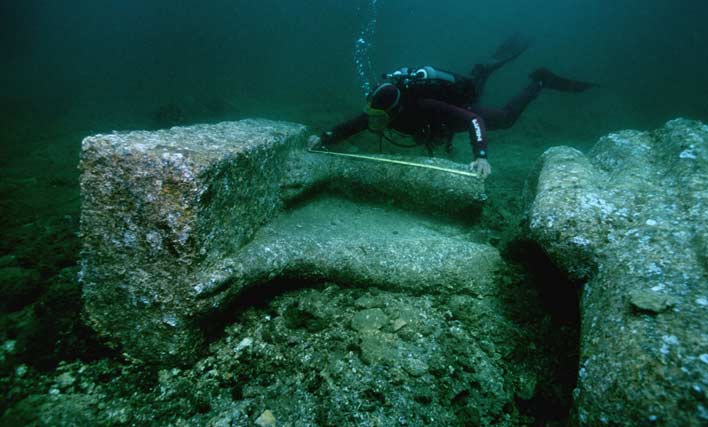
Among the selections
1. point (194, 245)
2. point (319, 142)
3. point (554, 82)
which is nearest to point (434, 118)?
point (319, 142)

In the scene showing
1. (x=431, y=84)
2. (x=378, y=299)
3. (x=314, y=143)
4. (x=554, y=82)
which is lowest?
(x=378, y=299)

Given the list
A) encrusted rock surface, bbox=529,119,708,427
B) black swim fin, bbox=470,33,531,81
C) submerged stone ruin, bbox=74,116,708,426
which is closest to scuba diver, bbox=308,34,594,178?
encrusted rock surface, bbox=529,119,708,427

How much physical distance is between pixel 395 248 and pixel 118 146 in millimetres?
2342

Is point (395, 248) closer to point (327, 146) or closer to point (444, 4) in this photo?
point (327, 146)

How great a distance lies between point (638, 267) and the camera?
6.46ft

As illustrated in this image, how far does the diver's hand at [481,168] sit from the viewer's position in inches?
150

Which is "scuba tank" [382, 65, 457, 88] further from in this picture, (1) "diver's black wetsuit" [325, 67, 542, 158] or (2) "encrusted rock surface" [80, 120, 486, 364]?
(2) "encrusted rock surface" [80, 120, 486, 364]

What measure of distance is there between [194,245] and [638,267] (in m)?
2.89

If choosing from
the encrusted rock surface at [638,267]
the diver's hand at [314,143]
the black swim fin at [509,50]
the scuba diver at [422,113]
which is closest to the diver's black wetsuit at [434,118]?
the scuba diver at [422,113]

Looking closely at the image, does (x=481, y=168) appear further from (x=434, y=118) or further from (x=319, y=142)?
(x=319, y=142)

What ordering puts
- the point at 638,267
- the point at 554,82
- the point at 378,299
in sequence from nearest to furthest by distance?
the point at 638,267 → the point at 378,299 → the point at 554,82

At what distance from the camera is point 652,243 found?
2059 mm

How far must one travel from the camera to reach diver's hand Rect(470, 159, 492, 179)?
381 cm

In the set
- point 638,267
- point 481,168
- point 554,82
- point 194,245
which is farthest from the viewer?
point 554,82
